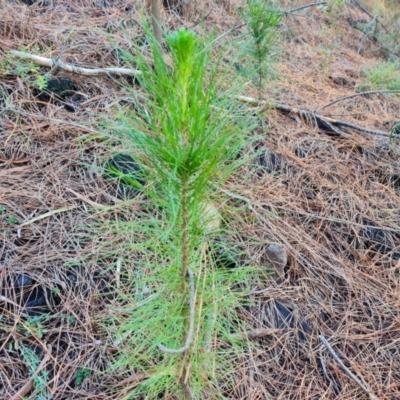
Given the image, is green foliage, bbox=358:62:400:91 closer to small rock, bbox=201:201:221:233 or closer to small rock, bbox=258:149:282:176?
small rock, bbox=258:149:282:176

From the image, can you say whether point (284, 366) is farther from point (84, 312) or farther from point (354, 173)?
point (354, 173)

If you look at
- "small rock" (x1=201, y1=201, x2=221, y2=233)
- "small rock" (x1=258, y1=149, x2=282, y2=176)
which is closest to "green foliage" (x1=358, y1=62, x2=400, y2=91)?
"small rock" (x1=258, y1=149, x2=282, y2=176)

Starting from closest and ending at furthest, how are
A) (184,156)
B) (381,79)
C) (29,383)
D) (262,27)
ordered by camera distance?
(184,156) < (29,383) < (262,27) < (381,79)

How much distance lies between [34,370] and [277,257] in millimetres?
992

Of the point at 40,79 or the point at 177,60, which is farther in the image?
the point at 40,79

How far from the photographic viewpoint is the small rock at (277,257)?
1.58 metres

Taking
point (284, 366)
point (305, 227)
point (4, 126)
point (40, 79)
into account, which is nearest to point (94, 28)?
point (40, 79)

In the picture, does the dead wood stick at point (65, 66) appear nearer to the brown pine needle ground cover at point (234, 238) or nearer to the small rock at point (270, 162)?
the brown pine needle ground cover at point (234, 238)

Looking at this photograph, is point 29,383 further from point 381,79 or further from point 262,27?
point 381,79

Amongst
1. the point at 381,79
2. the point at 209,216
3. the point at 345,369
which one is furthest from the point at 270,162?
the point at 381,79

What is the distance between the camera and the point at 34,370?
1.19 metres

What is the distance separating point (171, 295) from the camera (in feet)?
3.34

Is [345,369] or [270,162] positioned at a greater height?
[270,162]

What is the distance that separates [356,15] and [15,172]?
16.4ft
